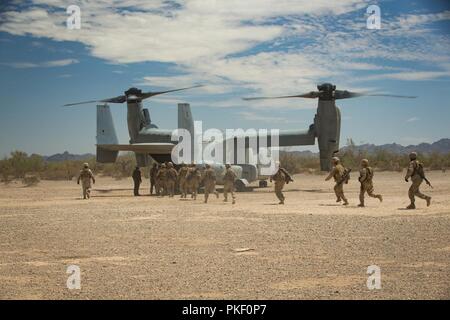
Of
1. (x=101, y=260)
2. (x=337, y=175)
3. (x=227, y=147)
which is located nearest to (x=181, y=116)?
(x=227, y=147)

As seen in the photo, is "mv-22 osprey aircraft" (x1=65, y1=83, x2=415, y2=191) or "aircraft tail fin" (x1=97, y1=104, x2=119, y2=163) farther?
"aircraft tail fin" (x1=97, y1=104, x2=119, y2=163)

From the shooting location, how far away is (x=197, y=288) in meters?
6.89

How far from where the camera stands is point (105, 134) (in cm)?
3008

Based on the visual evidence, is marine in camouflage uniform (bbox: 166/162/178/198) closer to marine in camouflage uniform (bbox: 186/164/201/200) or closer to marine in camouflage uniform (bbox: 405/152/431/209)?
marine in camouflage uniform (bbox: 186/164/201/200)

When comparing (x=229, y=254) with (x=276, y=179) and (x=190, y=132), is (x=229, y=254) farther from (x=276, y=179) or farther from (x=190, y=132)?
(x=190, y=132)

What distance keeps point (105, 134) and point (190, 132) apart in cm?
483

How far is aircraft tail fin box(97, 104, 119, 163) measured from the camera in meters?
29.6

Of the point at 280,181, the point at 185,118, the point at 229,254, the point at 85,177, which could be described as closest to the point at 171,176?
the point at 85,177

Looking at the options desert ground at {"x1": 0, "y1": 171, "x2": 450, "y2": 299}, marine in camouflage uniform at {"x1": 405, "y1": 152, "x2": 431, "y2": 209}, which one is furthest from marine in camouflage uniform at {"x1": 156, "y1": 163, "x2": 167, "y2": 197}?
marine in camouflage uniform at {"x1": 405, "y1": 152, "x2": 431, "y2": 209}

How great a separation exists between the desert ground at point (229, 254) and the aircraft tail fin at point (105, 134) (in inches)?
538

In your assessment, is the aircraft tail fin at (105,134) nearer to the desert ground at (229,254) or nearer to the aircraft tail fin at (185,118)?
the aircraft tail fin at (185,118)

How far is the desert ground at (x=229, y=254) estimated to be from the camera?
6855mm

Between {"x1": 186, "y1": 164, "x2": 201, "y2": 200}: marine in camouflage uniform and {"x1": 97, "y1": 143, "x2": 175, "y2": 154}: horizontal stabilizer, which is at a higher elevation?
{"x1": 97, "y1": 143, "x2": 175, "y2": 154}: horizontal stabilizer
